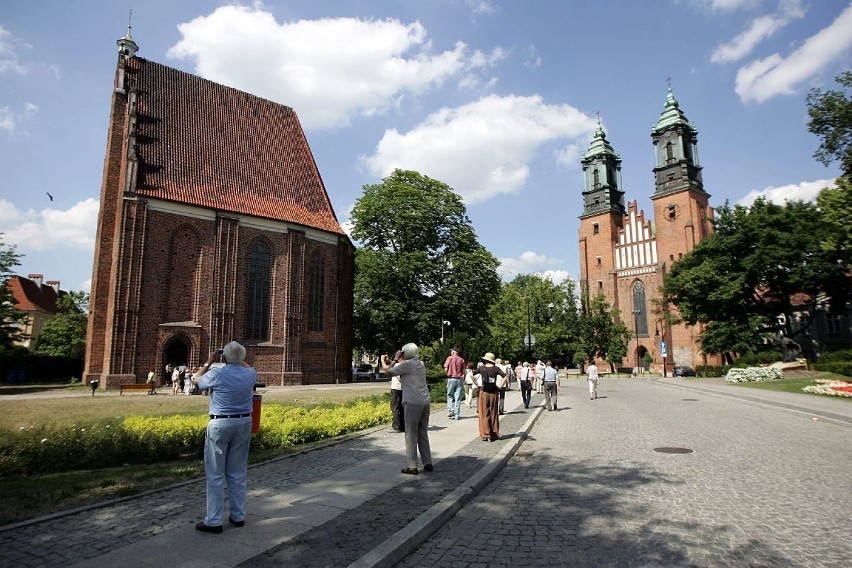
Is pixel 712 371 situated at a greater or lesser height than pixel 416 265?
lesser

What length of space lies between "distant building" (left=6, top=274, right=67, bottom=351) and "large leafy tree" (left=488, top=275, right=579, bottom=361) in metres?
52.6

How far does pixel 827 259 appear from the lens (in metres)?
38.6

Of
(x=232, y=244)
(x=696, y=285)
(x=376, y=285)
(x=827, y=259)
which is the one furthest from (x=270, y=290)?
(x=827, y=259)

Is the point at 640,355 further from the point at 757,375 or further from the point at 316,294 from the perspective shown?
the point at 316,294

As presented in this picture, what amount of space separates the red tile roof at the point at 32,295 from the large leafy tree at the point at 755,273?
232 ft

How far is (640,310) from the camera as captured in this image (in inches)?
2335

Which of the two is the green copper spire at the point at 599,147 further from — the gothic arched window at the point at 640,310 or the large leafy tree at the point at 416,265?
the large leafy tree at the point at 416,265

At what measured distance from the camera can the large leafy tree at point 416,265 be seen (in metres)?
35.8

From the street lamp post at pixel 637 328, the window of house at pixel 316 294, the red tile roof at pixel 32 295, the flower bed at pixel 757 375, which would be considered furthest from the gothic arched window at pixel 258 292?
the red tile roof at pixel 32 295

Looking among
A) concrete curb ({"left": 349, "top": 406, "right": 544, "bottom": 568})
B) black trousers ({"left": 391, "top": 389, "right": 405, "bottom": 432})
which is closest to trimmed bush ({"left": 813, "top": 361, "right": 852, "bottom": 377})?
black trousers ({"left": 391, "top": 389, "right": 405, "bottom": 432})

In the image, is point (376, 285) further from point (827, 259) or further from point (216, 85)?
point (827, 259)

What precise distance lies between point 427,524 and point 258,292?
1172 inches

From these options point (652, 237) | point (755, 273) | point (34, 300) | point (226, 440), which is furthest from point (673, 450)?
point (34, 300)

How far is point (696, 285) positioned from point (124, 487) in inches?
1771
